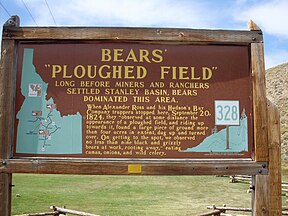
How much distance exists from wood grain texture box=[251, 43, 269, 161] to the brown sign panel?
0.07m

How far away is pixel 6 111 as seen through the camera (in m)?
4.17

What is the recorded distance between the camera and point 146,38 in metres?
4.32

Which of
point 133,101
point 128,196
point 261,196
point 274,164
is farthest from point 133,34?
point 128,196

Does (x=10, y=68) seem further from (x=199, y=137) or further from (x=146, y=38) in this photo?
(x=199, y=137)

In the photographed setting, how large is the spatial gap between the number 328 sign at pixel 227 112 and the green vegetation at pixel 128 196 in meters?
8.79

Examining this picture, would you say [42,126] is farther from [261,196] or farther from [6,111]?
[261,196]

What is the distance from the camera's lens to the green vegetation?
43.9ft

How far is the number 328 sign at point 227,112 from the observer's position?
13.9ft

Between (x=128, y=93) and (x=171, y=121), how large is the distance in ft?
1.94

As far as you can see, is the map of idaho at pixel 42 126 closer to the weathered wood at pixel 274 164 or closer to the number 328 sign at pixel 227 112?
the number 328 sign at pixel 227 112

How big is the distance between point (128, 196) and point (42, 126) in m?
12.8

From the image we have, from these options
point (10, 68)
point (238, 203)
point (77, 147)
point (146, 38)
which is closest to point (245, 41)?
point (146, 38)

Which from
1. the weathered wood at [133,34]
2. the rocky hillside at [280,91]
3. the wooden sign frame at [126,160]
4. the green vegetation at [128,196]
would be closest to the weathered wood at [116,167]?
the wooden sign frame at [126,160]

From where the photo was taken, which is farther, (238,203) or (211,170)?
(238,203)
